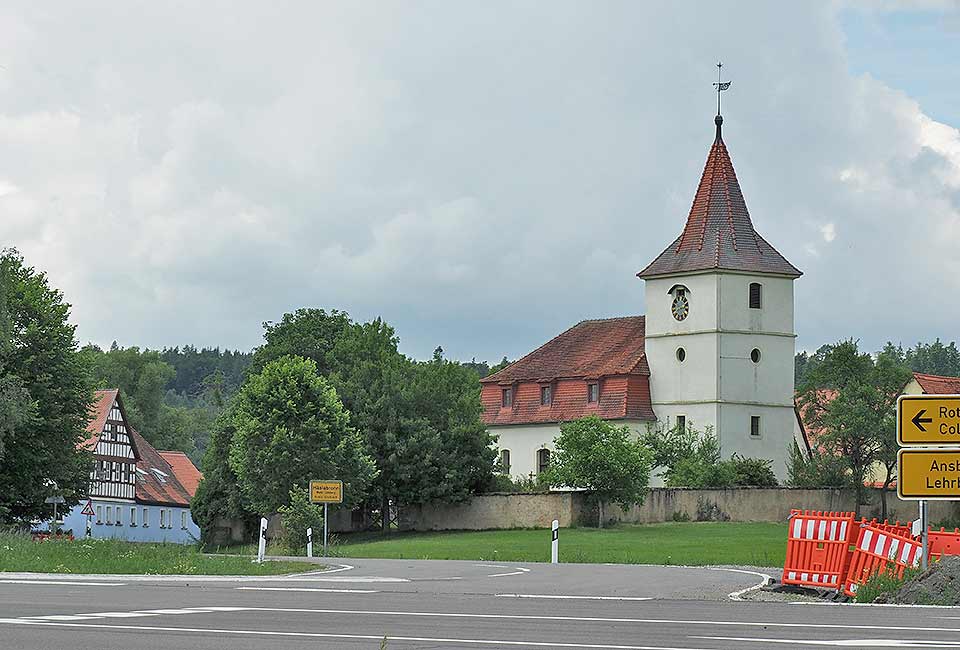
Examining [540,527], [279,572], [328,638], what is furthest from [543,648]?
[540,527]

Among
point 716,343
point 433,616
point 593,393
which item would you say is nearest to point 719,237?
point 716,343

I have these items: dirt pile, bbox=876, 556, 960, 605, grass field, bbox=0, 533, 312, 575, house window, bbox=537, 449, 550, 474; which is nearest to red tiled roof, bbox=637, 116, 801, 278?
house window, bbox=537, 449, 550, 474

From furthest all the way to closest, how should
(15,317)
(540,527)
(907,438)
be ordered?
(540,527) < (15,317) < (907,438)

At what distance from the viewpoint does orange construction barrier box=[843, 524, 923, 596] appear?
2394cm

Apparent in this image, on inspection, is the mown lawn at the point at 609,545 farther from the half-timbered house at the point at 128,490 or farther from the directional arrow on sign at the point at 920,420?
the half-timbered house at the point at 128,490

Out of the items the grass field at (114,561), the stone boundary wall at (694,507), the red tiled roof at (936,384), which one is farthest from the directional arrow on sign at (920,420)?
the red tiled roof at (936,384)

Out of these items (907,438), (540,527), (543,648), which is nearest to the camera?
(543,648)

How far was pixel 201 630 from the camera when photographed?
15688mm

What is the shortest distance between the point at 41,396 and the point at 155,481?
44.5 m

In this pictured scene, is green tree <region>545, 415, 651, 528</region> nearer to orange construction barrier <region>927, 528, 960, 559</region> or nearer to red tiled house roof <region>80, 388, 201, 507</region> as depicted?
red tiled house roof <region>80, 388, 201, 507</region>

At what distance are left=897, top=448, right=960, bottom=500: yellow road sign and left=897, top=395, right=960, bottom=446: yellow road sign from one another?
0.51 ft

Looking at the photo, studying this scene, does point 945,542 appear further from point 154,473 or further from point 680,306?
point 154,473

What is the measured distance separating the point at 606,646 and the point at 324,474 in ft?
176

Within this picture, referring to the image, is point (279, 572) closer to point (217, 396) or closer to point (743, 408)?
point (743, 408)
